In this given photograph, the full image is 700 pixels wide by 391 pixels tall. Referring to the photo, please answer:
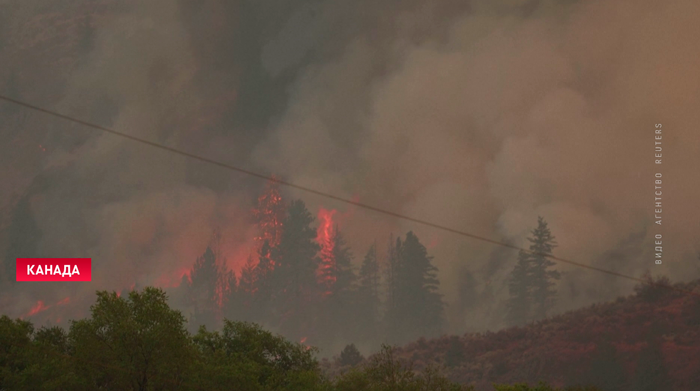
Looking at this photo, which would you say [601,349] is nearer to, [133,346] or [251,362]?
[251,362]

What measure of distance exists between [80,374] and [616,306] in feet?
556

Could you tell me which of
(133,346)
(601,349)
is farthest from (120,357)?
(601,349)

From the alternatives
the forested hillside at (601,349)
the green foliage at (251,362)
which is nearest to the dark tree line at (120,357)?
the green foliage at (251,362)

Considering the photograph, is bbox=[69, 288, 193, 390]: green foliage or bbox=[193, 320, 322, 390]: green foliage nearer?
bbox=[69, 288, 193, 390]: green foliage

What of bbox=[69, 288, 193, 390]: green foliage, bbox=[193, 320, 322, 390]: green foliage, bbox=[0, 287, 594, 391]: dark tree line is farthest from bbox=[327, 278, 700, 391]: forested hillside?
bbox=[69, 288, 193, 390]: green foliage

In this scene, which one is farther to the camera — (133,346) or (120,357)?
(120,357)

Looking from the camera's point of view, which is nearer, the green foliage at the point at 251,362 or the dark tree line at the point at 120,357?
the dark tree line at the point at 120,357

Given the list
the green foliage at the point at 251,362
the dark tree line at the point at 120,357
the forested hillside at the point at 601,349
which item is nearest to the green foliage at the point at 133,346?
the dark tree line at the point at 120,357

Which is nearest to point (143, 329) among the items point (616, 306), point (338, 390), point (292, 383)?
point (292, 383)

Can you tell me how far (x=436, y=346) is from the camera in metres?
178

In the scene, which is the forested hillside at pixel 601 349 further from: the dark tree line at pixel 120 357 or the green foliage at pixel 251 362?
Result: the dark tree line at pixel 120 357

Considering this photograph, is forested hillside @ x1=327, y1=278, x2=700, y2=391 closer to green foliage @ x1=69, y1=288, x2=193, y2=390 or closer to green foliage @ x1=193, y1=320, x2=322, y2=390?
green foliage @ x1=193, y1=320, x2=322, y2=390

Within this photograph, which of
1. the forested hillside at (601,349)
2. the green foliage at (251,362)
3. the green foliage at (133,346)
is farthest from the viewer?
the forested hillside at (601,349)

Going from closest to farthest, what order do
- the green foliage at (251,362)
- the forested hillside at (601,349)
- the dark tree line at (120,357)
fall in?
the dark tree line at (120,357)
the green foliage at (251,362)
the forested hillside at (601,349)
